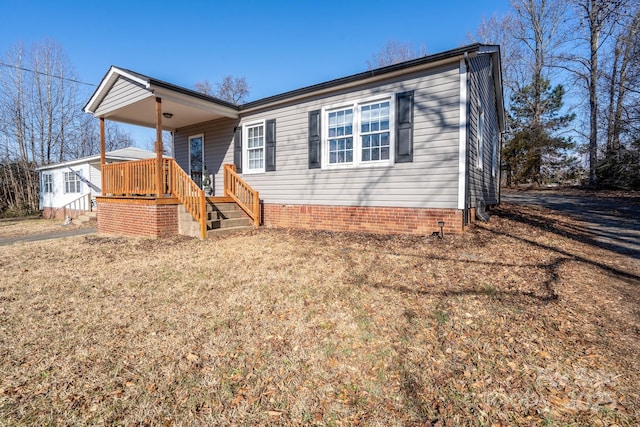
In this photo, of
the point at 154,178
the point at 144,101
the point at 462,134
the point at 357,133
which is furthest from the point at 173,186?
the point at 462,134

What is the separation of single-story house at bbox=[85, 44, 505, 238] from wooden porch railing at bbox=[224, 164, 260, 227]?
1.4 inches

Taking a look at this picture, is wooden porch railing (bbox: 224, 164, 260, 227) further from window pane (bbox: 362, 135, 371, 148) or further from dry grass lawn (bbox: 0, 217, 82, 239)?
dry grass lawn (bbox: 0, 217, 82, 239)

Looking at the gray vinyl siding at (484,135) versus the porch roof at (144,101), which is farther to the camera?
the porch roof at (144,101)

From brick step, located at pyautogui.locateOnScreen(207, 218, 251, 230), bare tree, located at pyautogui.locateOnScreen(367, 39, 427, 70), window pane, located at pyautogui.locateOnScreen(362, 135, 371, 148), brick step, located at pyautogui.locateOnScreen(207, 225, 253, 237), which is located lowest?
brick step, located at pyautogui.locateOnScreen(207, 225, 253, 237)

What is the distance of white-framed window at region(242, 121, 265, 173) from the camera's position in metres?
9.24

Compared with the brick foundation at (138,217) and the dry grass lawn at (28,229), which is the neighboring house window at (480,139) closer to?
the brick foundation at (138,217)

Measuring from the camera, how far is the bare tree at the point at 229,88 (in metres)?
28.6

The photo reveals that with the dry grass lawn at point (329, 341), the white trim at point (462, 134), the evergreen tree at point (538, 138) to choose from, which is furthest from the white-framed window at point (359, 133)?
the evergreen tree at point (538, 138)

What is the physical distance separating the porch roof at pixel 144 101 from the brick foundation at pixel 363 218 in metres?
3.37

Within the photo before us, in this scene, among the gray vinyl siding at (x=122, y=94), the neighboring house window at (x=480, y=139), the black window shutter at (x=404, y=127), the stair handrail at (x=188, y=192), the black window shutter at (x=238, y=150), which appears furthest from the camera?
the black window shutter at (x=238, y=150)

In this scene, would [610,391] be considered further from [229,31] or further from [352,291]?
[229,31]

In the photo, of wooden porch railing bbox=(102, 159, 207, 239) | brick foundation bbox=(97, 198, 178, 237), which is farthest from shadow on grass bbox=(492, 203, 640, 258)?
brick foundation bbox=(97, 198, 178, 237)

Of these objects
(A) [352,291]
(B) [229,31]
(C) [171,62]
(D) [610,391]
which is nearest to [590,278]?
(D) [610,391]

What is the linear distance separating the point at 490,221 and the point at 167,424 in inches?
321
